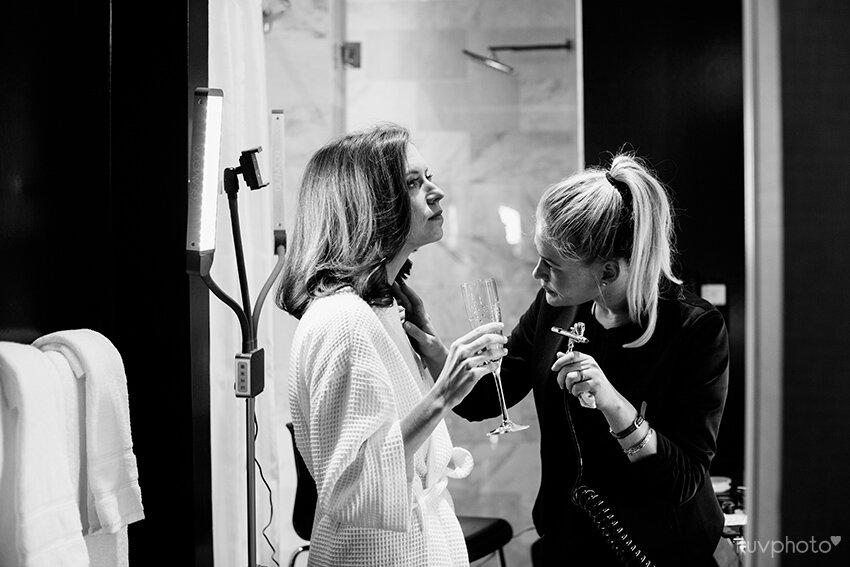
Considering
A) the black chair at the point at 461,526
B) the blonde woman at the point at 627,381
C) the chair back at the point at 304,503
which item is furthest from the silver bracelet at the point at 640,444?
the chair back at the point at 304,503

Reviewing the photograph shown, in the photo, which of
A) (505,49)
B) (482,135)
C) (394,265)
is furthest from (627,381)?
(505,49)

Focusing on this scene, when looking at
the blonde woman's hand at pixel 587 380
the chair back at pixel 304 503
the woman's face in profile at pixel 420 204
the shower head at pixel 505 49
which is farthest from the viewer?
the shower head at pixel 505 49

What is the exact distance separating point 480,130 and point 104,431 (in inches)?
102

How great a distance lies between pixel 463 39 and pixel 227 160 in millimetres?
1964

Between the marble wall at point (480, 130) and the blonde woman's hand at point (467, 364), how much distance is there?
88.3 inches

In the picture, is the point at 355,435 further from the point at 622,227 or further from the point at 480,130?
the point at 480,130

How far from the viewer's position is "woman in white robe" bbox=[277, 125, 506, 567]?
1.20 metres

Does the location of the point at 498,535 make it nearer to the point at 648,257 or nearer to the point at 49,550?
the point at 648,257

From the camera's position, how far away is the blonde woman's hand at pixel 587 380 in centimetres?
131

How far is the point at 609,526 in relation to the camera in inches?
55.0

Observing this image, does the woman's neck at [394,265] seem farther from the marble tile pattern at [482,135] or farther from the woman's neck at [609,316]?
the marble tile pattern at [482,135]

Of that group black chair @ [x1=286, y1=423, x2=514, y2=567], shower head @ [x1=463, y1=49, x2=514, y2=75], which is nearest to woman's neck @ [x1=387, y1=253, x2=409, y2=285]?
black chair @ [x1=286, y1=423, x2=514, y2=567]

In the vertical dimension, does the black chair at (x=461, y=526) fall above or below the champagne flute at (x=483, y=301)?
below

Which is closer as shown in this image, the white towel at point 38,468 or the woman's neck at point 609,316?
the white towel at point 38,468
